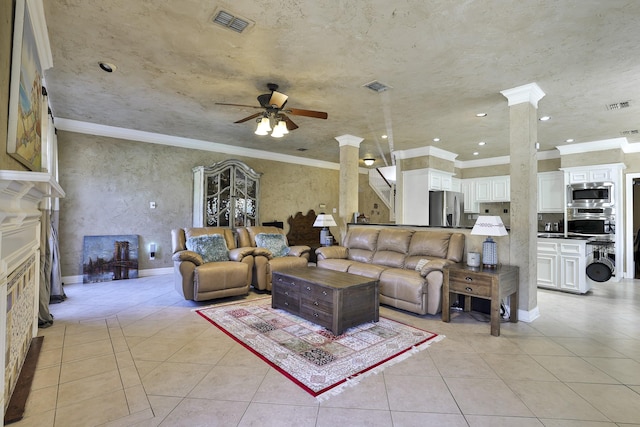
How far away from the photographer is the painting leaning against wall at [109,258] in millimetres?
5223

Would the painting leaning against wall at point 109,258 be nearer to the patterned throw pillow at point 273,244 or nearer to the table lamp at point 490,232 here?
the patterned throw pillow at point 273,244

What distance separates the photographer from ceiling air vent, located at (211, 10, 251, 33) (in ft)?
7.70

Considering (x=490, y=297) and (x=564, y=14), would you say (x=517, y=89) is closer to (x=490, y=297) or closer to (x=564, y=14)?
(x=564, y=14)

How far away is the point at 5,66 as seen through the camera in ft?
5.15

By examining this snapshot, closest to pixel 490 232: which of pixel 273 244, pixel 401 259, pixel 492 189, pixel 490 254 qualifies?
pixel 490 254

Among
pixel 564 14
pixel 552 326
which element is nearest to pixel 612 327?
pixel 552 326

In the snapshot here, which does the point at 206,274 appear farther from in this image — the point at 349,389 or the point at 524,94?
the point at 524,94

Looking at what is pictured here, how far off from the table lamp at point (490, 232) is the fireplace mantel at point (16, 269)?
371 centimetres

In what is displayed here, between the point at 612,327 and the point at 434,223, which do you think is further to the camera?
the point at 434,223

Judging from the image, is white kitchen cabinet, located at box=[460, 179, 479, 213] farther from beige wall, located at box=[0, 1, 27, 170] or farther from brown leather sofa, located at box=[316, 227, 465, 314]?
beige wall, located at box=[0, 1, 27, 170]

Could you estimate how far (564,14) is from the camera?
228 cm

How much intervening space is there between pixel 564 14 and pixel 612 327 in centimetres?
318

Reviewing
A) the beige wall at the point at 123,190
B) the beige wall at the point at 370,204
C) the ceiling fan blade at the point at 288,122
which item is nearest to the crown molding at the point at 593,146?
the beige wall at the point at 370,204

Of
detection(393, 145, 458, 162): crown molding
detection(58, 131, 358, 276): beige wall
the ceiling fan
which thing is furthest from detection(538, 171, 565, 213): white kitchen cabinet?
detection(58, 131, 358, 276): beige wall
